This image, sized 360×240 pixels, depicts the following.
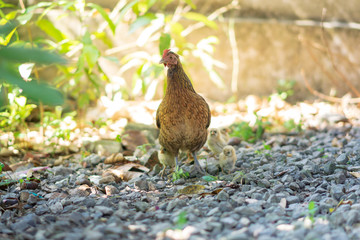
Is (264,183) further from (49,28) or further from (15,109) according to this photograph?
(49,28)

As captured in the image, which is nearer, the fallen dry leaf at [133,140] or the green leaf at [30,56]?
the green leaf at [30,56]

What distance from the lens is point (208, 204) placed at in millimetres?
2449

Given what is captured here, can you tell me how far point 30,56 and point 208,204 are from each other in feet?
5.21

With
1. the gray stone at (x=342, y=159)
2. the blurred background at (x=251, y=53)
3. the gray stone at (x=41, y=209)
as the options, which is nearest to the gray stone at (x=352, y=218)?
the gray stone at (x=342, y=159)

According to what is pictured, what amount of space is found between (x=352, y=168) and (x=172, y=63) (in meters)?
1.76

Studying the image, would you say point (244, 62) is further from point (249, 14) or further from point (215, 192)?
point (215, 192)

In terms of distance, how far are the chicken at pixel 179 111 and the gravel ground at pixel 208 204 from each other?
35cm

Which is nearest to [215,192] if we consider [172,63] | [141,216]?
[141,216]

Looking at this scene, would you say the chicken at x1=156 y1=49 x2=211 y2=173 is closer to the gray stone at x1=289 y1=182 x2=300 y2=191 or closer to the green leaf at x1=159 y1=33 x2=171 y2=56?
the green leaf at x1=159 y1=33 x2=171 y2=56

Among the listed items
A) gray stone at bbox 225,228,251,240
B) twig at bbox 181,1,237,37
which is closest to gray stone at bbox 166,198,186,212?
gray stone at bbox 225,228,251,240

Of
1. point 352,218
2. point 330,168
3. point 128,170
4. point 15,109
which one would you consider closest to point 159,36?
point 15,109

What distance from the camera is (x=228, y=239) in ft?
5.96

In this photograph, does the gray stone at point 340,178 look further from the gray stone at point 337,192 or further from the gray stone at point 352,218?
the gray stone at point 352,218

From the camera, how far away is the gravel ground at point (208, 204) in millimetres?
1942
